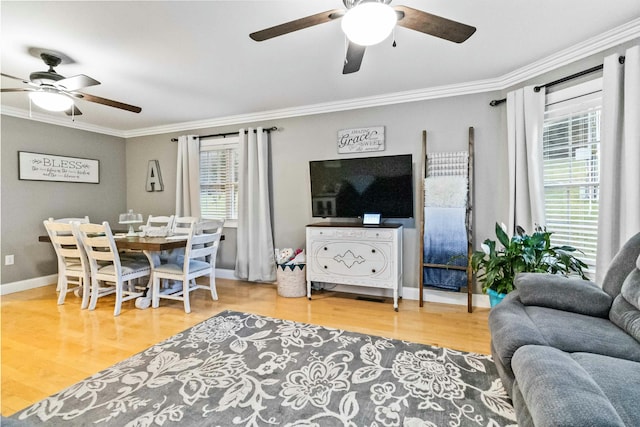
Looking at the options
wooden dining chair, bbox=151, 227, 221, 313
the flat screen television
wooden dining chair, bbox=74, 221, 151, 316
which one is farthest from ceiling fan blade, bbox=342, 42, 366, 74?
wooden dining chair, bbox=74, 221, 151, 316

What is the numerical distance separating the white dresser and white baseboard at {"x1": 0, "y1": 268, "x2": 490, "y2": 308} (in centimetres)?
23

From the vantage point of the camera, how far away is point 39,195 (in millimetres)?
4168

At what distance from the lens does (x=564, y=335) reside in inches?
56.6

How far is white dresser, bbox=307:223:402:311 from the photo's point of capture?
3186mm

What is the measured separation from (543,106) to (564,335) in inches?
85.1

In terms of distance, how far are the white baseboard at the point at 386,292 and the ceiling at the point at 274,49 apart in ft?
7.24

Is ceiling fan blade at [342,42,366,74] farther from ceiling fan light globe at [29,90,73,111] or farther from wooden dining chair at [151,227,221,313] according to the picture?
ceiling fan light globe at [29,90,73,111]

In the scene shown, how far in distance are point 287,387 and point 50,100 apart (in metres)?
2.98

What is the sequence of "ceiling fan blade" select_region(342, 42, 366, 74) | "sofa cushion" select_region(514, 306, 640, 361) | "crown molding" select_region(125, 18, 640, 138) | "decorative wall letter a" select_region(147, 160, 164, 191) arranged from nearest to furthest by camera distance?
"sofa cushion" select_region(514, 306, 640, 361) < "ceiling fan blade" select_region(342, 42, 366, 74) < "crown molding" select_region(125, 18, 640, 138) < "decorative wall letter a" select_region(147, 160, 164, 191)

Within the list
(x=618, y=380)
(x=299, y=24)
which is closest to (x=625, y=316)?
(x=618, y=380)

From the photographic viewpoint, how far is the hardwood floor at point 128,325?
207 centimetres

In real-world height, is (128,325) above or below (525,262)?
below

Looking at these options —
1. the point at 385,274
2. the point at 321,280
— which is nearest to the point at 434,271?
the point at 385,274

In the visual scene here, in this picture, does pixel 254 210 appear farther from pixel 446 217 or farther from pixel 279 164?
pixel 446 217
